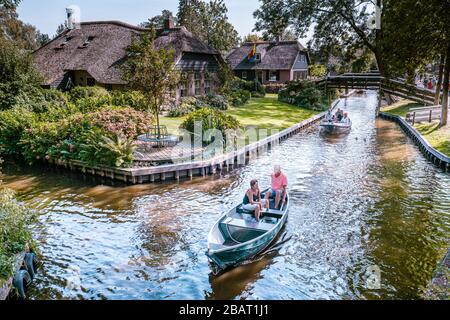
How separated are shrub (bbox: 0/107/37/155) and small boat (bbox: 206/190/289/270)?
16689 millimetres

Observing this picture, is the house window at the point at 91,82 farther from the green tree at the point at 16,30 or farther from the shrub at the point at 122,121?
the shrub at the point at 122,121

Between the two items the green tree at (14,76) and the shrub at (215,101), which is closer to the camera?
the green tree at (14,76)

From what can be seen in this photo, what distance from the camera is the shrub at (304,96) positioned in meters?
42.4

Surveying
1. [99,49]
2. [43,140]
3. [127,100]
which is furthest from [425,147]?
[99,49]

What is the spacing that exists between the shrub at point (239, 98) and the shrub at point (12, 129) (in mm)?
19630

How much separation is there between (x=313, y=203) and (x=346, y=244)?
3793mm

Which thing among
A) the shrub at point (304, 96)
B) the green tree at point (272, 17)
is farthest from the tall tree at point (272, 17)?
the shrub at point (304, 96)

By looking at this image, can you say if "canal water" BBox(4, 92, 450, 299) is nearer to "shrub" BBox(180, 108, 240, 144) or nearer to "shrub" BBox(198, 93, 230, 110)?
"shrub" BBox(180, 108, 240, 144)

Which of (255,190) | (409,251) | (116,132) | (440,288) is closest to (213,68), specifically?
(116,132)

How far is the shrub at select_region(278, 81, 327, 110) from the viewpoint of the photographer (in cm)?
4244

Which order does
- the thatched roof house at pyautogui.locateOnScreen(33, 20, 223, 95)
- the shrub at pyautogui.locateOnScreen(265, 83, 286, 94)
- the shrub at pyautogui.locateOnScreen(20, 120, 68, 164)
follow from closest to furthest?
the shrub at pyautogui.locateOnScreen(20, 120, 68, 164) < the thatched roof house at pyautogui.locateOnScreen(33, 20, 223, 95) < the shrub at pyautogui.locateOnScreen(265, 83, 286, 94)

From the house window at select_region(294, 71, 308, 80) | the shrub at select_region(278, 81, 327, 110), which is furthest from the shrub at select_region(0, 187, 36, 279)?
the house window at select_region(294, 71, 308, 80)

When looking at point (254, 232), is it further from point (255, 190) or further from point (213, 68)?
point (213, 68)

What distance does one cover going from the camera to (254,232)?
12.0 metres
